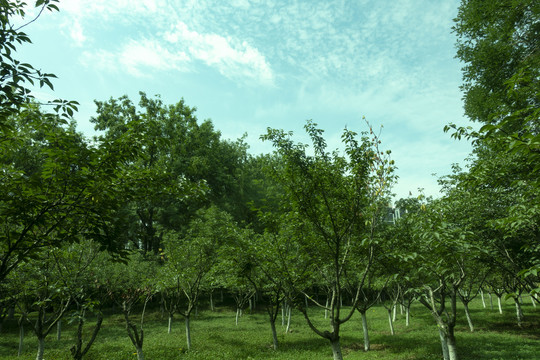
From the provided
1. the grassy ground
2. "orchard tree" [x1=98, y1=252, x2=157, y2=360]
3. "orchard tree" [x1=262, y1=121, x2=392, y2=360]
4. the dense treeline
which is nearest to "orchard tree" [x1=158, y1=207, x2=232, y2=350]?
the dense treeline

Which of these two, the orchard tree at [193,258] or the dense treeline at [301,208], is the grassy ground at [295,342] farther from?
the dense treeline at [301,208]

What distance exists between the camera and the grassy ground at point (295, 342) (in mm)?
15672

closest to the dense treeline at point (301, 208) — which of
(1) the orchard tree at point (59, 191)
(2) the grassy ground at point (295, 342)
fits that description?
(1) the orchard tree at point (59, 191)

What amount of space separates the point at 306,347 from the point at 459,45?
18.7m

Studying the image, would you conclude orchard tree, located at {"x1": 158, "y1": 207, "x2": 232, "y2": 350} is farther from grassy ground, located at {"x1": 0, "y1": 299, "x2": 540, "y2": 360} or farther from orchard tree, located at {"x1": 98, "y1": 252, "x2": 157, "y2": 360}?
grassy ground, located at {"x1": 0, "y1": 299, "x2": 540, "y2": 360}

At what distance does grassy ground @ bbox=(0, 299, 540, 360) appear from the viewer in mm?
15672

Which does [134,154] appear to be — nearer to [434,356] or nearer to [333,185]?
[333,185]

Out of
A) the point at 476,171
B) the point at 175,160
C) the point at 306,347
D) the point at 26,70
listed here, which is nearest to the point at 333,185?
the point at 476,171

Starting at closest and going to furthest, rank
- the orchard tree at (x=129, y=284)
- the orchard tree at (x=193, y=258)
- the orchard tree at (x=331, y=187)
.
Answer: the orchard tree at (x=331, y=187) → the orchard tree at (x=129, y=284) → the orchard tree at (x=193, y=258)

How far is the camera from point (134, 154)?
4789 mm

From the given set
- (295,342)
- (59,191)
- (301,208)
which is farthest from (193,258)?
(59,191)

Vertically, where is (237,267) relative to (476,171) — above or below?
below

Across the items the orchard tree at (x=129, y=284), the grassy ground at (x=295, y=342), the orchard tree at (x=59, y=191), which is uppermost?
the orchard tree at (x=59, y=191)

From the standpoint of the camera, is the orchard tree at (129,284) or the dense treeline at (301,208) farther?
the orchard tree at (129,284)
